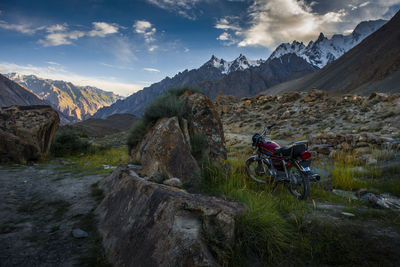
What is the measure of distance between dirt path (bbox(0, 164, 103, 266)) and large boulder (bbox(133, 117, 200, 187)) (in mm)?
1245

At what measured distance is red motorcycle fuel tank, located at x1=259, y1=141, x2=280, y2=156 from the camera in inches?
154

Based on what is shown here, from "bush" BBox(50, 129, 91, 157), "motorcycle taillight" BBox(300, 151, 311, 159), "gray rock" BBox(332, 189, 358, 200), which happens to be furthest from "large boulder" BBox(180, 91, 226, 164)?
"bush" BBox(50, 129, 91, 157)

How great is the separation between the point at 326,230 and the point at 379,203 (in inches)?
59.2

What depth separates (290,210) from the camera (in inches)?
102

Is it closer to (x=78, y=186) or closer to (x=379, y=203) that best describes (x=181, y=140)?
(x=78, y=186)

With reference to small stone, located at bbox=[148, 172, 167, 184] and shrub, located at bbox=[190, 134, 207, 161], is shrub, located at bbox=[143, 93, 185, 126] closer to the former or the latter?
shrub, located at bbox=[190, 134, 207, 161]

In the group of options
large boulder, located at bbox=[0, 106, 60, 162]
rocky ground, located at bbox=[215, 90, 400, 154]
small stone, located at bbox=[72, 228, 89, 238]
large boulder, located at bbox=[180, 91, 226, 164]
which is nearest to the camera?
small stone, located at bbox=[72, 228, 89, 238]

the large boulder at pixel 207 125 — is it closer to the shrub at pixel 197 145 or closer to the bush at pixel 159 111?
the shrub at pixel 197 145

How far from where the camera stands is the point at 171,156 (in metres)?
3.87

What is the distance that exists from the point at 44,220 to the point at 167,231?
7.09 feet

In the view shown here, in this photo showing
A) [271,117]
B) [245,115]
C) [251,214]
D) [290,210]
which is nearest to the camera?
[251,214]

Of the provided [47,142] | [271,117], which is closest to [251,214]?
[47,142]

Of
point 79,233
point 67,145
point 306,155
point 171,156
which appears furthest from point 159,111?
point 67,145

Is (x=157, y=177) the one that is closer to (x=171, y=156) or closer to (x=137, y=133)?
(x=171, y=156)
